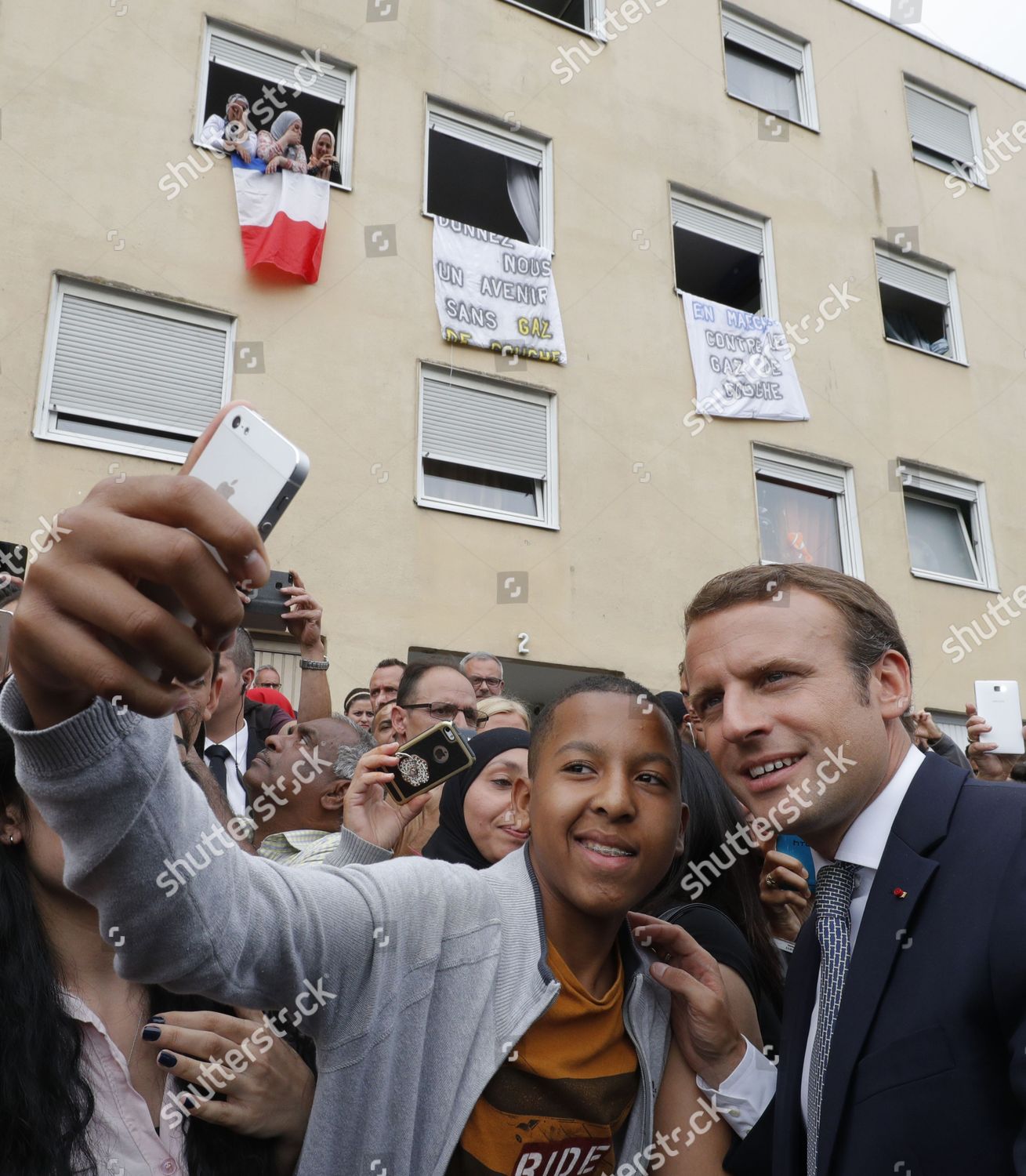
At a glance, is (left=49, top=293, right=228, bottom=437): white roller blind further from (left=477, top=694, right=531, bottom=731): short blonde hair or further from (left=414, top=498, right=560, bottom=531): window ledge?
(left=477, top=694, right=531, bottom=731): short blonde hair

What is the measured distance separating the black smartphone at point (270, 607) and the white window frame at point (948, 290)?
8.97 m

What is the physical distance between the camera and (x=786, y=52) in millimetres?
13656

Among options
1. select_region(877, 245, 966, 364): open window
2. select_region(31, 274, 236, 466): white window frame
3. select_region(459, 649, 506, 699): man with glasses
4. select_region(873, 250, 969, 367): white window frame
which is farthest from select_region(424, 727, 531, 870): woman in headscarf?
select_region(877, 245, 966, 364): open window

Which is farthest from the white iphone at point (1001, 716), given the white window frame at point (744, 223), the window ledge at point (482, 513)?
the white window frame at point (744, 223)

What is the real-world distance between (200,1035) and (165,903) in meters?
0.77

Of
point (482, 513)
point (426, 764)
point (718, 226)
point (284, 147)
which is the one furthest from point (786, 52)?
point (426, 764)

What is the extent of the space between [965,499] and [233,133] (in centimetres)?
960

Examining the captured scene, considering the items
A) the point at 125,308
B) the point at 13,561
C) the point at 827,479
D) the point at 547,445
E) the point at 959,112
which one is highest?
the point at 959,112

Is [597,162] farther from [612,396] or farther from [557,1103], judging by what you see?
[557,1103]

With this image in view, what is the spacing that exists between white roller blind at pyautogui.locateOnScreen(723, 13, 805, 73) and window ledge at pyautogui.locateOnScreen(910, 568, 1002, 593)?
23.0 ft

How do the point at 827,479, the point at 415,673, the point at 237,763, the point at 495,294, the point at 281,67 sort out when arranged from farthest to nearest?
the point at 827,479, the point at 495,294, the point at 281,67, the point at 415,673, the point at 237,763

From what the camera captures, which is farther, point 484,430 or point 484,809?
point 484,430

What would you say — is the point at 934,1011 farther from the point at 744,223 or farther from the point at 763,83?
the point at 763,83

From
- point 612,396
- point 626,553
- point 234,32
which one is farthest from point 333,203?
point 626,553
